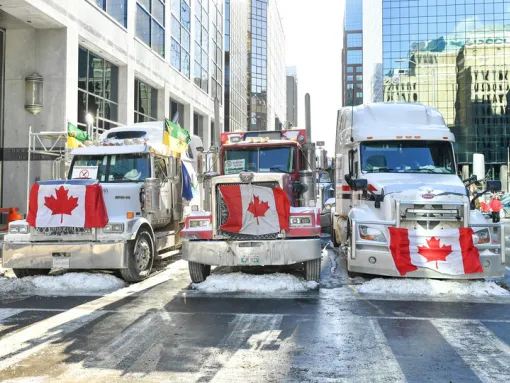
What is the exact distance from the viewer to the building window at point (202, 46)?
1651 inches

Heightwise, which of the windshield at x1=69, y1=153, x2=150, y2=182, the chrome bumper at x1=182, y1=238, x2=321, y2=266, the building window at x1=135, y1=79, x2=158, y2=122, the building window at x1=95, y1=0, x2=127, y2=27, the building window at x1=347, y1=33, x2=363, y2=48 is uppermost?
the building window at x1=347, y1=33, x2=363, y2=48

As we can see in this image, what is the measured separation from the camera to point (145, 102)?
103 ft

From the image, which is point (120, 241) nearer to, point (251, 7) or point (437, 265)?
point (437, 265)

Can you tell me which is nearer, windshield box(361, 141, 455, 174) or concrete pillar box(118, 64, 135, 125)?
windshield box(361, 141, 455, 174)

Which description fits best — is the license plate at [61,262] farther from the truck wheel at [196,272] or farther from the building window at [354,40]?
the building window at [354,40]

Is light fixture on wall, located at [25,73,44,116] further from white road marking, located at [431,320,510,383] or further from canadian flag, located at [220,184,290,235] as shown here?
white road marking, located at [431,320,510,383]

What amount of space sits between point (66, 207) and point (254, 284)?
365 cm

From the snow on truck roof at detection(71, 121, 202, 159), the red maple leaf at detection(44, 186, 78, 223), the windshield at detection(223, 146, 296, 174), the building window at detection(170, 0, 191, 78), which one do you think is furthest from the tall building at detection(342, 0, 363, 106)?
the red maple leaf at detection(44, 186, 78, 223)

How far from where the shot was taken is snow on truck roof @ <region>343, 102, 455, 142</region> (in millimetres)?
10383

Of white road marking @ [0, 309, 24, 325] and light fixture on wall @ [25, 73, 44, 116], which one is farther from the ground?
light fixture on wall @ [25, 73, 44, 116]

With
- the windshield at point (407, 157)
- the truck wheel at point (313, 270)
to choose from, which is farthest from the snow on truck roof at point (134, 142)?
the windshield at point (407, 157)

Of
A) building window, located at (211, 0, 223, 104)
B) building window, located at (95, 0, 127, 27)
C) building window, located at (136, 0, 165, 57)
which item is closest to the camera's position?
building window, located at (95, 0, 127, 27)

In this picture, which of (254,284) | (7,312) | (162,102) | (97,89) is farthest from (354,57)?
(7,312)

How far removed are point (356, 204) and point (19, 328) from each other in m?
6.71
